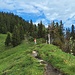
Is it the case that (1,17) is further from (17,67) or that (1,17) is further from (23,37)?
(17,67)

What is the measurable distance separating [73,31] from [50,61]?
350 feet

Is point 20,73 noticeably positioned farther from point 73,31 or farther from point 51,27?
point 73,31

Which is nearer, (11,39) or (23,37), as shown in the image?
(11,39)

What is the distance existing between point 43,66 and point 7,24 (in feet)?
478

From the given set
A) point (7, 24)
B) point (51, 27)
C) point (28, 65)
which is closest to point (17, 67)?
point (28, 65)

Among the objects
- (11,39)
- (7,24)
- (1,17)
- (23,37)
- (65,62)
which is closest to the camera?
(65,62)

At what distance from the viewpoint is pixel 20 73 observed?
23703 mm

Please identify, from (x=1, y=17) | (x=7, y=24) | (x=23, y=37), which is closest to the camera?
(x=23, y=37)

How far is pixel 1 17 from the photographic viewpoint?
181 meters

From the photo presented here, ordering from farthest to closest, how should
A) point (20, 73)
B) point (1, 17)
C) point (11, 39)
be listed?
point (1, 17), point (11, 39), point (20, 73)

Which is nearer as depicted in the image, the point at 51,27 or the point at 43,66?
the point at 43,66

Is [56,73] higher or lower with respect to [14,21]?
lower

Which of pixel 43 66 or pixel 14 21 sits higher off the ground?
pixel 14 21

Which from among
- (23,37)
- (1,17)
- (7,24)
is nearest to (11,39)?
(23,37)
